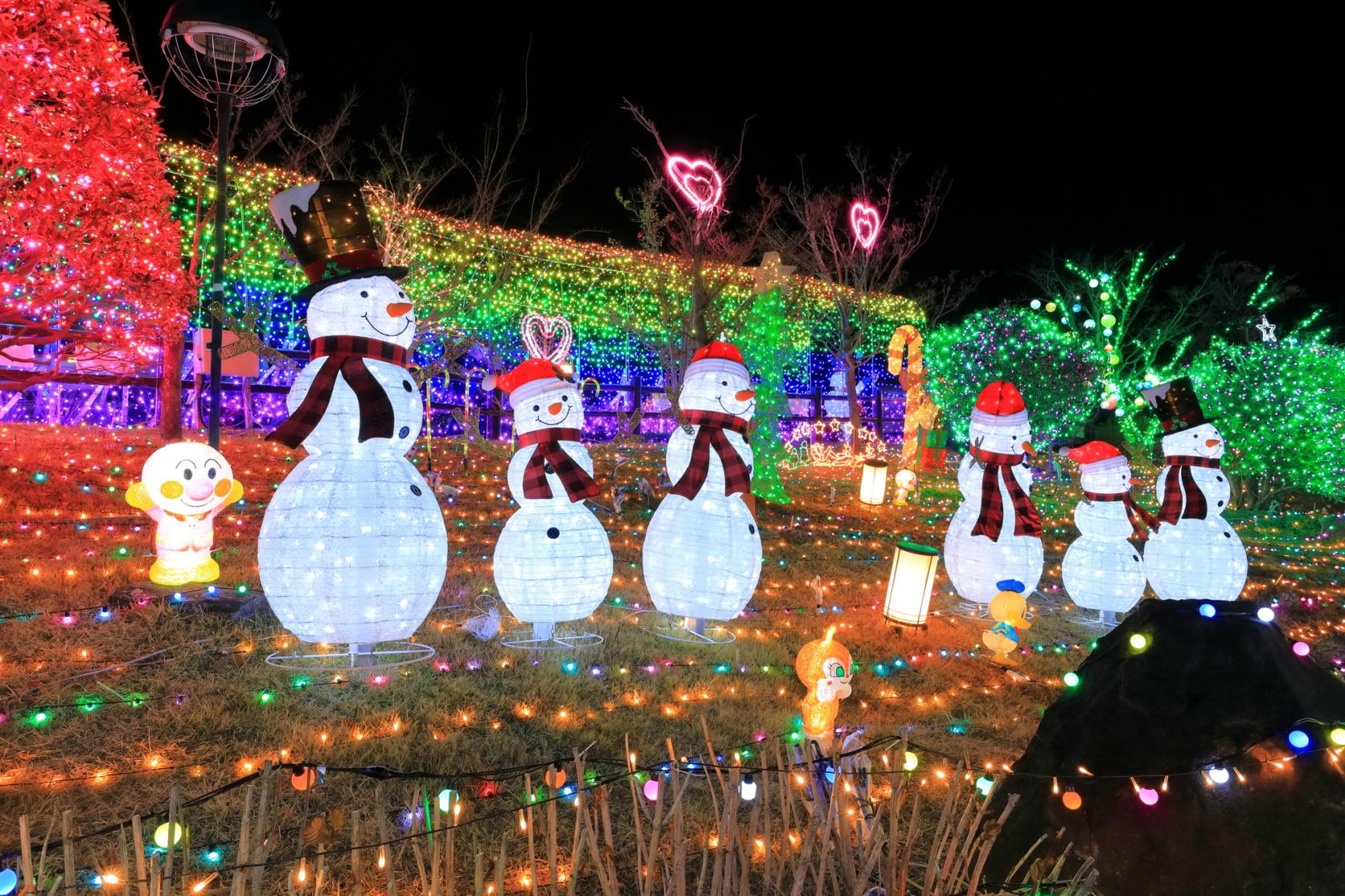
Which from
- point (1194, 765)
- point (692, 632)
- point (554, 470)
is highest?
point (554, 470)

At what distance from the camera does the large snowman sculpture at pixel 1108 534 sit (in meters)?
7.10

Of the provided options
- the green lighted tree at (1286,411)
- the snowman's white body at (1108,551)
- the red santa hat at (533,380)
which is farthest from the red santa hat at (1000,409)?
the green lighted tree at (1286,411)

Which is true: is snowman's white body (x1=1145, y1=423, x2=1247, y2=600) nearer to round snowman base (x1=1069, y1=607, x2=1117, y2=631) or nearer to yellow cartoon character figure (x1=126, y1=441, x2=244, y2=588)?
round snowman base (x1=1069, y1=607, x2=1117, y2=631)

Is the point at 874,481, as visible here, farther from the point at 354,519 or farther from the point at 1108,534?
the point at 354,519

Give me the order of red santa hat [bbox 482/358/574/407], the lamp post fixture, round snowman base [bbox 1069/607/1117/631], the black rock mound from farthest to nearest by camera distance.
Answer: round snowman base [bbox 1069/607/1117/631] < the lamp post fixture < red santa hat [bbox 482/358/574/407] < the black rock mound

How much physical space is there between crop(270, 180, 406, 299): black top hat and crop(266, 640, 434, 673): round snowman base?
209 cm

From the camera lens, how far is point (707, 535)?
18.3 ft

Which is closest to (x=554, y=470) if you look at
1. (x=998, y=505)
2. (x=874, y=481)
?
(x=998, y=505)

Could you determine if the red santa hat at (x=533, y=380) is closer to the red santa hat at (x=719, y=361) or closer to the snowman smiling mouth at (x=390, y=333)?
the snowman smiling mouth at (x=390, y=333)

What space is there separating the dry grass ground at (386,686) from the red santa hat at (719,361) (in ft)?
6.50

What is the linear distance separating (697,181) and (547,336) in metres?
5.98

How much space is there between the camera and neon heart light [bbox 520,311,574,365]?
19.5ft

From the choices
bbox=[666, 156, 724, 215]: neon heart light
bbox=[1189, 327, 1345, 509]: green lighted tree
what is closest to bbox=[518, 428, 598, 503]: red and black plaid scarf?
bbox=[666, 156, 724, 215]: neon heart light

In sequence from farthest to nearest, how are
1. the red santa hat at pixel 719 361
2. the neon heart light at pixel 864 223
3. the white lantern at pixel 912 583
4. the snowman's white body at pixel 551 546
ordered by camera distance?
the neon heart light at pixel 864 223
the white lantern at pixel 912 583
the red santa hat at pixel 719 361
the snowman's white body at pixel 551 546
